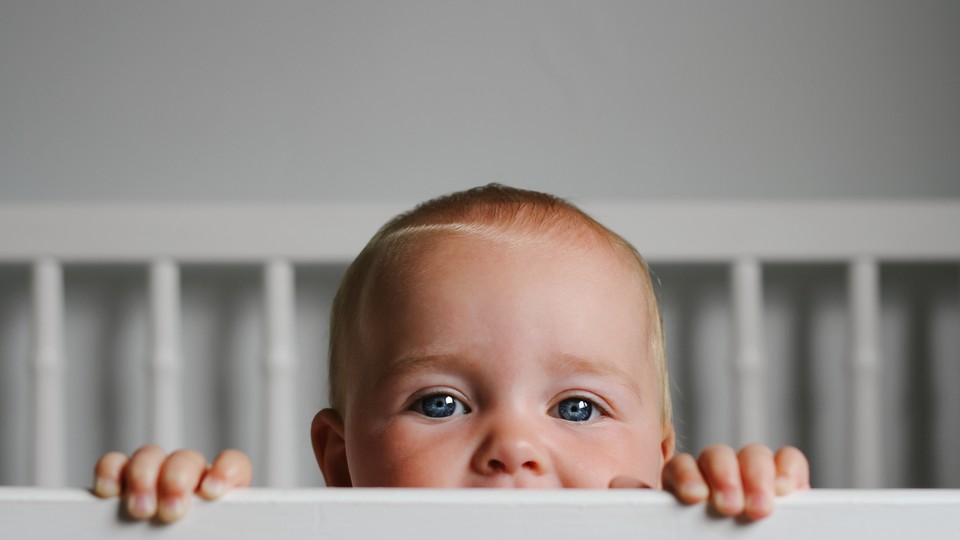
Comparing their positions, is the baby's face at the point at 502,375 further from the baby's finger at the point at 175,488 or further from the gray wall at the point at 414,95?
the gray wall at the point at 414,95

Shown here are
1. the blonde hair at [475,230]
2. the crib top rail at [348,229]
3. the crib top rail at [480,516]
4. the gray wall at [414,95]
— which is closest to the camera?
the crib top rail at [480,516]

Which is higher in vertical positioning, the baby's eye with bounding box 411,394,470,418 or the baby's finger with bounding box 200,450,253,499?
the baby's finger with bounding box 200,450,253,499

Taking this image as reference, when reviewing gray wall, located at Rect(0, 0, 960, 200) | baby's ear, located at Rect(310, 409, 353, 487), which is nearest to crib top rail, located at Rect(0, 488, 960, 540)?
baby's ear, located at Rect(310, 409, 353, 487)

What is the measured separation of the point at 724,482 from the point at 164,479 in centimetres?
21

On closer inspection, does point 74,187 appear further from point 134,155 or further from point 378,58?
point 378,58

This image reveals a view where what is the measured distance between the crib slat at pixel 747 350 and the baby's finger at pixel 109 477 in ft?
2.69

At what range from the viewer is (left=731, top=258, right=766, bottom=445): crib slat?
1.18 meters

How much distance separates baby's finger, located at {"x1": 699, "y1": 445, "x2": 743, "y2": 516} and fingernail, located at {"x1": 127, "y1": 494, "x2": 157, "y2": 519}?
20cm

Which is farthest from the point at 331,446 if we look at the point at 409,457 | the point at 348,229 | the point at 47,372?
the point at 47,372

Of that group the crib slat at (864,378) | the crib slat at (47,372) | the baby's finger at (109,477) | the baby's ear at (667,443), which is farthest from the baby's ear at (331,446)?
the crib slat at (864,378)

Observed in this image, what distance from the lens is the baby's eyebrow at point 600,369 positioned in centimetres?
68

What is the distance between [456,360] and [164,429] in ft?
2.02

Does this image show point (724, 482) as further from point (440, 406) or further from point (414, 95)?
point (414, 95)

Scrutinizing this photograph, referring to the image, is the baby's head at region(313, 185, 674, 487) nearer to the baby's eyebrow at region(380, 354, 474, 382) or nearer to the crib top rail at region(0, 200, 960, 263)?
the baby's eyebrow at region(380, 354, 474, 382)
